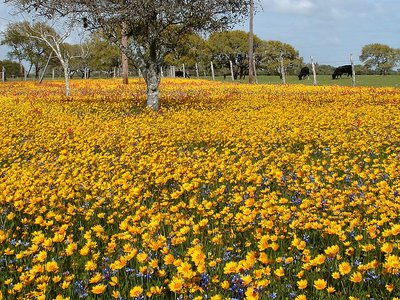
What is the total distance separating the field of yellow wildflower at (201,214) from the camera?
3676mm

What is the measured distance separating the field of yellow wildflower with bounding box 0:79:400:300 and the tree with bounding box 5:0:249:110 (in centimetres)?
491

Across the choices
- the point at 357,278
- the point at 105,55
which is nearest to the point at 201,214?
the point at 357,278

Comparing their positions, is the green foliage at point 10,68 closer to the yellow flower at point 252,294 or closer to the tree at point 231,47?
the tree at point 231,47

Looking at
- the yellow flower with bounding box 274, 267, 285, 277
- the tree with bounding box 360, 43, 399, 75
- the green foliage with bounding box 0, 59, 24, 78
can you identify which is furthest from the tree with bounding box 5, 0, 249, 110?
the tree with bounding box 360, 43, 399, 75

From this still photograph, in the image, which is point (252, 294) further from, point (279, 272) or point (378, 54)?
point (378, 54)

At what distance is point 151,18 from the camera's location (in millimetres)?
18781

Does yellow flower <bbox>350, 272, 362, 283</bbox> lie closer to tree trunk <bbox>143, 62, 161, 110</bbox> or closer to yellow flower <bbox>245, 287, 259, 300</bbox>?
yellow flower <bbox>245, 287, 259, 300</bbox>

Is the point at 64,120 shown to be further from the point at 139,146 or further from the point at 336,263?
the point at 336,263

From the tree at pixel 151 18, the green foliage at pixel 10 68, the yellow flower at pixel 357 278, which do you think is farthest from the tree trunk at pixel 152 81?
the green foliage at pixel 10 68

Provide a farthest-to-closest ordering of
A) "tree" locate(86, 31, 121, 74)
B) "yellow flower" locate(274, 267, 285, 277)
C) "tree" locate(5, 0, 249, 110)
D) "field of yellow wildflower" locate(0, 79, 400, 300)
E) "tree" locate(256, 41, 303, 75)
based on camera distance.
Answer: "tree" locate(256, 41, 303, 75) → "tree" locate(86, 31, 121, 74) → "tree" locate(5, 0, 249, 110) → "field of yellow wildflower" locate(0, 79, 400, 300) → "yellow flower" locate(274, 267, 285, 277)

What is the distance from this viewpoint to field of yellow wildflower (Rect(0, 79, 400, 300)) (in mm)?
3676

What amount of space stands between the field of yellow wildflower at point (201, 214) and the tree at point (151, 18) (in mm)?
4911

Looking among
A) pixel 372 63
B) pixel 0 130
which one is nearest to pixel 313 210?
pixel 0 130

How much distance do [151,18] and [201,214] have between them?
15.5m
